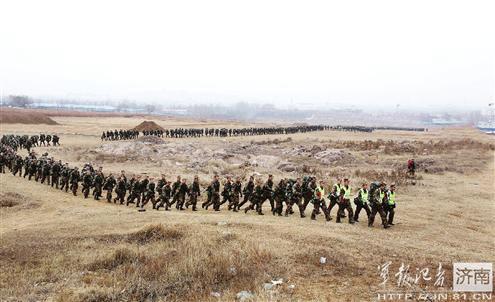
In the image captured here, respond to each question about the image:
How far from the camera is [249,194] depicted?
1797 cm

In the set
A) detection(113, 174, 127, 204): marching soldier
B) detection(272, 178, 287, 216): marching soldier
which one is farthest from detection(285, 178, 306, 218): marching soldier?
detection(113, 174, 127, 204): marching soldier

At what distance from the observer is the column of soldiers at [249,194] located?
51.4 feet

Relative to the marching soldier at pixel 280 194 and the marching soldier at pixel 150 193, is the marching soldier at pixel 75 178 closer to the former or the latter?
the marching soldier at pixel 150 193

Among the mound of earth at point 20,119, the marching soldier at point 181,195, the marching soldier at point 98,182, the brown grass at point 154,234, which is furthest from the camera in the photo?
the mound of earth at point 20,119

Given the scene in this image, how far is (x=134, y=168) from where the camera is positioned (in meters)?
31.4

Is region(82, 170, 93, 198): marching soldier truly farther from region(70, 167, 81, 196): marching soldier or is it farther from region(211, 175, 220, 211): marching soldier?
region(211, 175, 220, 211): marching soldier

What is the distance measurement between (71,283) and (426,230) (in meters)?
11.2

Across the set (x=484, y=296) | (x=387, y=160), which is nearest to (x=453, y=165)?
(x=387, y=160)

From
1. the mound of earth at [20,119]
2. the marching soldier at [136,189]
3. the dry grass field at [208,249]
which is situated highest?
the mound of earth at [20,119]

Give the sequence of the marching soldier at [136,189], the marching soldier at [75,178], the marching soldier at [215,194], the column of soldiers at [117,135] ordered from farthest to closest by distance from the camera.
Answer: the column of soldiers at [117,135] < the marching soldier at [75,178] < the marching soldier at [136,189] < the marching soldier at [215,194]

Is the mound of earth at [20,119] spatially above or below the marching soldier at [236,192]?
above

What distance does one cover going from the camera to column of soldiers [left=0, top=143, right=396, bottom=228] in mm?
15664

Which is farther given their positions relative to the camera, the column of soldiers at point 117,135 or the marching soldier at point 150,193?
the column of soldiers at point 117,135

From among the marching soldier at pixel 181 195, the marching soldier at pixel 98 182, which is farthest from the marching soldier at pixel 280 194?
the marching soldier at pixel 98 182
